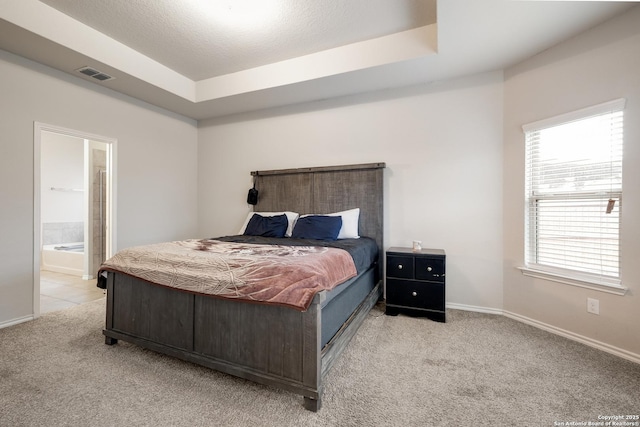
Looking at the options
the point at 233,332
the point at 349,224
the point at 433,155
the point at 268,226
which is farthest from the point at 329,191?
the point at 233,332

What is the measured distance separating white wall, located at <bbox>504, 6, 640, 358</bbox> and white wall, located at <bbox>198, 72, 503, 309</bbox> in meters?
0.15

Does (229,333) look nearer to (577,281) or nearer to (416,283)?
(416,283)

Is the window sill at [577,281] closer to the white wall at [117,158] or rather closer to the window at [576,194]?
the window at [576,194]

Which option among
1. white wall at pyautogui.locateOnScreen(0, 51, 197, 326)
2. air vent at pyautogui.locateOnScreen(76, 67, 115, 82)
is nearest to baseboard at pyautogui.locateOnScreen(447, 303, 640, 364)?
white wall at pyautogui.locateOnScreen(0, 51, 197, 326)

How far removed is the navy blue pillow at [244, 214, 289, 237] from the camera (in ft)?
11.4

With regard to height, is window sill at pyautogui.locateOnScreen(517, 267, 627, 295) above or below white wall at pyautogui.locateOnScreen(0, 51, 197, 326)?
below

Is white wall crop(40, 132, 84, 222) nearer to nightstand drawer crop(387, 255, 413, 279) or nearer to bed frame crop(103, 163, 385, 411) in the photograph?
bed frame crop(103, 163, 385, 411)

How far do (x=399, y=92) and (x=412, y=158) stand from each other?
0.85 metres

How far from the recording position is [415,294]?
2867 mm

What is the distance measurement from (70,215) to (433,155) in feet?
23.1

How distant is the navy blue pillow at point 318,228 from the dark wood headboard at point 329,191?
379 millimetres

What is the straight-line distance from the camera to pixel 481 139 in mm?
3047

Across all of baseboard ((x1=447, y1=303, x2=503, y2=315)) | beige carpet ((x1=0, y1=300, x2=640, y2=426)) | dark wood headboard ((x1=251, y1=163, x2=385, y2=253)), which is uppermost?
dark wood headboard ((x1=251, y1=163, x2=385, y2=253))

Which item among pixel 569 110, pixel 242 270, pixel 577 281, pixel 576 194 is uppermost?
pixel 569 110
